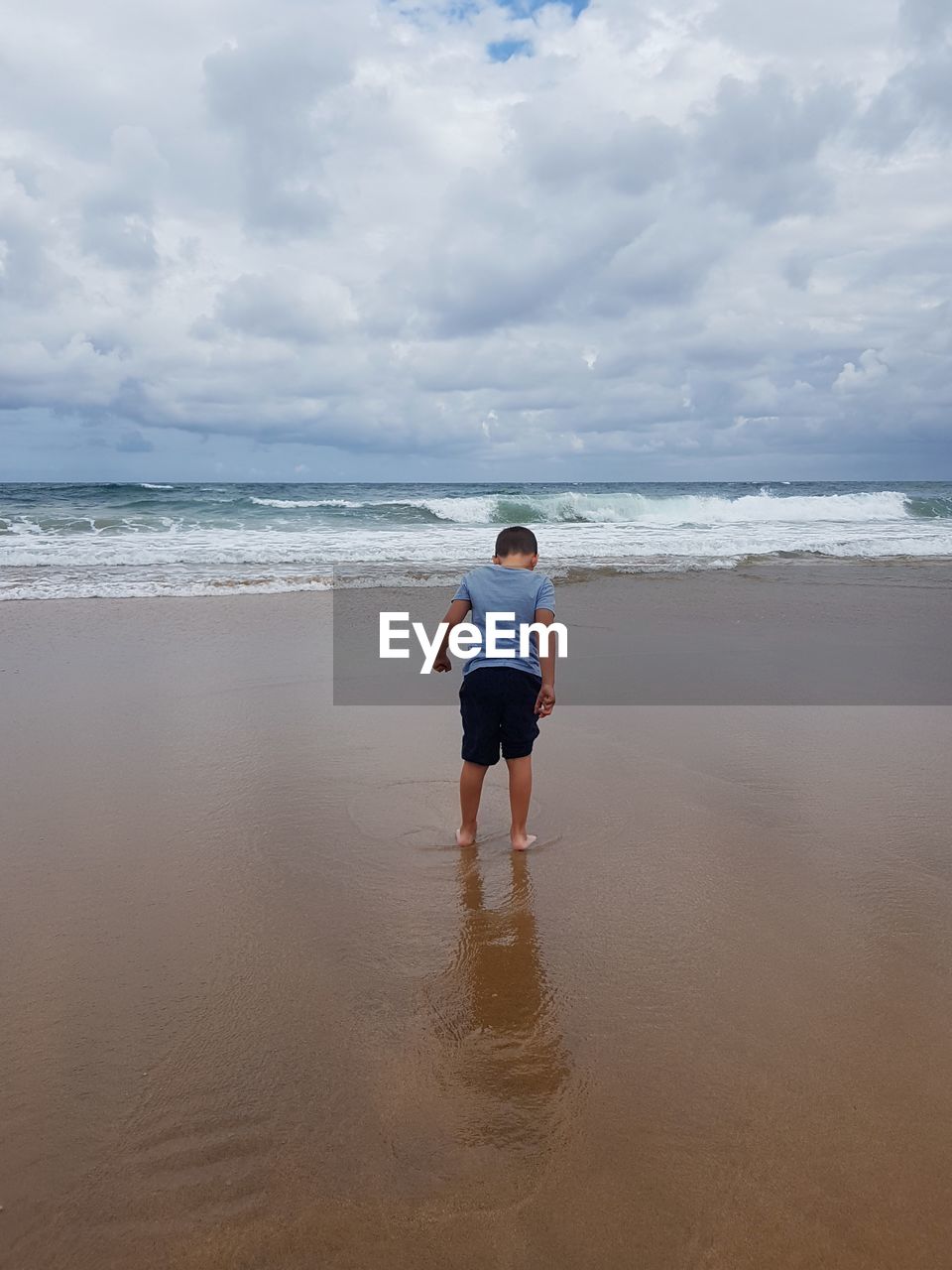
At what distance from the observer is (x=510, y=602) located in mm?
4121

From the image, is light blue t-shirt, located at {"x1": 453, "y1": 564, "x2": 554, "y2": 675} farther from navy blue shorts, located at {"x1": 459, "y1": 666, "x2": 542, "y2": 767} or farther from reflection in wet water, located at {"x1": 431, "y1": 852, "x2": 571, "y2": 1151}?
reflection in wet water, located at {"x1": 431, "y1": 852, "x2": 571, "y2": 1151}

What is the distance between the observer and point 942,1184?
2076 mm

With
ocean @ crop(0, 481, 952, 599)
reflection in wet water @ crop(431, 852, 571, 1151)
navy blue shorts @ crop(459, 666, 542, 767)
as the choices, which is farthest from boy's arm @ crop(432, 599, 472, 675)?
ocean @ crop(0, 481, 952, 599)

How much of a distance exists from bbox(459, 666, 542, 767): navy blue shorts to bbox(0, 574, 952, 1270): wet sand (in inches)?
18.2

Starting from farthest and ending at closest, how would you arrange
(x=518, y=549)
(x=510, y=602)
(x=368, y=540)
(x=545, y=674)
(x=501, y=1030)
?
(x=368, y=540) < (x=518, y=549) < (x=510, y=602) < (x=545, y=674) < (x=501, y=1030)

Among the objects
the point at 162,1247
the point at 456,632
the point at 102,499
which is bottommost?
the point at 162,1247

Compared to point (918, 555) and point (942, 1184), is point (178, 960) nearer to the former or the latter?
point (942, 1184)

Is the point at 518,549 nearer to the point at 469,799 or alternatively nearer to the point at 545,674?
the point at 545,674

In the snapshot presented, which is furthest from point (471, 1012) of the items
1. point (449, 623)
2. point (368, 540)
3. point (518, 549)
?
point (368, 540)

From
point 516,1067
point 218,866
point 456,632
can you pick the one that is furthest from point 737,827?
point 218,866

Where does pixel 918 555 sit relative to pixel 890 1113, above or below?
above

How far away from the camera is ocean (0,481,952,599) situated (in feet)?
48.1

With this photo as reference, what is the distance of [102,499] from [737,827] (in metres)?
40.6

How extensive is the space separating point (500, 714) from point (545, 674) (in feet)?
1.05
